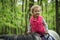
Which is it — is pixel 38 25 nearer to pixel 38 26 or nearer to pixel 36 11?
pixel 38 26

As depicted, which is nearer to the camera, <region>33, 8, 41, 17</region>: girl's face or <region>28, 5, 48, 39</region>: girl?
<region>33, 8, 41, 17</region>: girl's face

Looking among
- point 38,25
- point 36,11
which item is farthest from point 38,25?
point 36,11

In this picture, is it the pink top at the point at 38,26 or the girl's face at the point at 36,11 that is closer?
the girl's face at the point at 36,11

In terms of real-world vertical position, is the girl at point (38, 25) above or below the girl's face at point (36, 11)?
below

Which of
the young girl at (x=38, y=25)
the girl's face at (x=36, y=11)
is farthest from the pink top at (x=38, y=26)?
the girl's face at (x=36, y=11)

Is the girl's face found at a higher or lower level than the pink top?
higher

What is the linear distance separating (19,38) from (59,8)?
9.42 meters

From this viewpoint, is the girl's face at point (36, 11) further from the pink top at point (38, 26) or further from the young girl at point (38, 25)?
the pink top at point (38, 26)

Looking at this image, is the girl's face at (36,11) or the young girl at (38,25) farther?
the young girl at (38,25)

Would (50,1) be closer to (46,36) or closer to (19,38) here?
(46,36)

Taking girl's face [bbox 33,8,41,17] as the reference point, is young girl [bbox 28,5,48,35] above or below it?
below

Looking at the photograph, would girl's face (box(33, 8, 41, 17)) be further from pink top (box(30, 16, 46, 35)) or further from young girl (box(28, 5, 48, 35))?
pink top (box(30, 16, 46, 35))

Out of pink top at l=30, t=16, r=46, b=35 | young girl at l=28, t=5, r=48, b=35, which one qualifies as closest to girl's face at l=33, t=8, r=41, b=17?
young girl at l=28, t=5, r=48, b=35

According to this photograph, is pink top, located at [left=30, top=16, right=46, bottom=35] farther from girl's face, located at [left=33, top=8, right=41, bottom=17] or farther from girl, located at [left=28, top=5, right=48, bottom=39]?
girl's face, located at [left=33, top=8, right=41, bottom=17]
